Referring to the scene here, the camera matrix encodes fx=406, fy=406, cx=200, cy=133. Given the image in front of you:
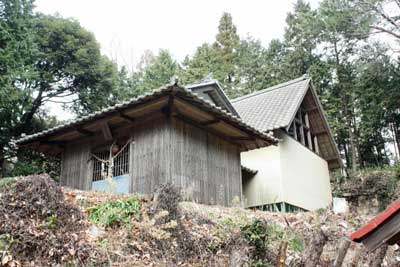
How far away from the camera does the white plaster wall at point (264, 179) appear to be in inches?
564

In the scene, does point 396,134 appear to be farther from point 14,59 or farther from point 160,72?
point 14,59

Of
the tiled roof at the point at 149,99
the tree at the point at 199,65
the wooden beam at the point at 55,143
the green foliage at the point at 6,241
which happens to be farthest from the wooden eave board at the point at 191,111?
the tree at the point at 199,65

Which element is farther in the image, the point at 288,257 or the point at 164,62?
the point at 164,62

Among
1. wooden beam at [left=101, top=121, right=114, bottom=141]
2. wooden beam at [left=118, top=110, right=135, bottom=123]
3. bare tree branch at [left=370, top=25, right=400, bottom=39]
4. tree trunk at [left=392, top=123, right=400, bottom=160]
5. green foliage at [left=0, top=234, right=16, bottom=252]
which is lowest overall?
green foliage at [left=0, top=234, right=16, bottom=252]

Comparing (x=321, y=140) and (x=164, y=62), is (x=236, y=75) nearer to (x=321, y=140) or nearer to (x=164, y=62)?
(x=164, y=62)

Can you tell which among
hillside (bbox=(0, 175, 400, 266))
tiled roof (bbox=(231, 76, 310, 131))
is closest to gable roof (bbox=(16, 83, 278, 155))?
hillside (bbox=(0, 175, 400, 266))

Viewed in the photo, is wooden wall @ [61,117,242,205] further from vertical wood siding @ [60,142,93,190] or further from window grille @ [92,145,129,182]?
window grille @ [92,145,129,182]

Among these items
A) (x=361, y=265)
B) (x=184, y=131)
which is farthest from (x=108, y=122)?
(x=361, y=265)

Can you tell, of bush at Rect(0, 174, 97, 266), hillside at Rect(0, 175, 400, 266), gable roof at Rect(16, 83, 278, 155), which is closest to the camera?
bush at Rect(0, 174, 97, 266)

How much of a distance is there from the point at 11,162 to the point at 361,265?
15149mm

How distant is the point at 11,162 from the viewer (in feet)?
57.1

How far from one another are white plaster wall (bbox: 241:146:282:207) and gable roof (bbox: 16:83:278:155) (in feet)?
10.1

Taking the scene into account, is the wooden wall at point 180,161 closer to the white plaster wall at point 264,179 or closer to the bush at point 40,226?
the bush at point 40,226

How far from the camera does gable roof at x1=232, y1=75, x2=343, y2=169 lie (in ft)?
49.0
